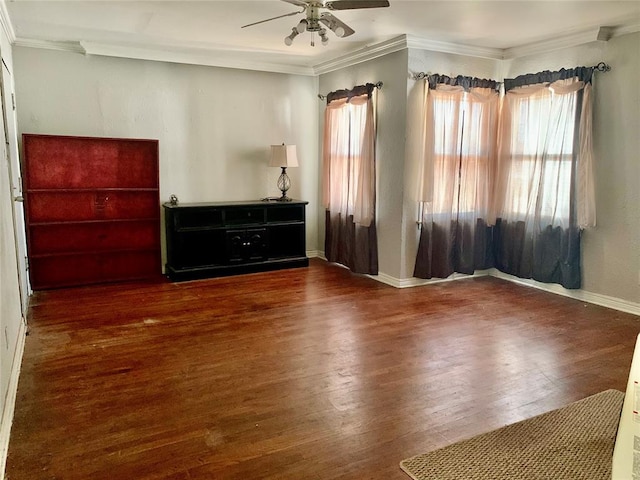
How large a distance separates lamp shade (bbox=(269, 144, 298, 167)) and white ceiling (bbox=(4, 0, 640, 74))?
3.48ft

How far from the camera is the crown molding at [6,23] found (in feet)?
12.2

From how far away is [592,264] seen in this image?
4.69 meters

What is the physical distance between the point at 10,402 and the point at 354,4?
3.12 meters

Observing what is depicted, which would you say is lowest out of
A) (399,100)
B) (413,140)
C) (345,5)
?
(413,140)

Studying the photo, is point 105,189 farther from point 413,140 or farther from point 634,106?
point 634,106

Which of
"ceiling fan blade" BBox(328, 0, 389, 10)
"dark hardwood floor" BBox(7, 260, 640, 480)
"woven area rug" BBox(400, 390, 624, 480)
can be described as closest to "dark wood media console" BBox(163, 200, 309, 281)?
"dark hardwood floor" BBox(7, 260, 640, 480)

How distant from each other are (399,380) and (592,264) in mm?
2789

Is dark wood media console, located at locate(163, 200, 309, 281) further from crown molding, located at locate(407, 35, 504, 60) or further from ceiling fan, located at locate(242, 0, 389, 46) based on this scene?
ceiling fan, located at locate(242, 0, 389, 46)

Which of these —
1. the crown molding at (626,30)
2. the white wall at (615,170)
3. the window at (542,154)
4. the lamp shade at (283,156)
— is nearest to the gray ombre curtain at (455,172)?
the window at (542,154)

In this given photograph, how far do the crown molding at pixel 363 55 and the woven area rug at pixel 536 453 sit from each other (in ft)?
12.0

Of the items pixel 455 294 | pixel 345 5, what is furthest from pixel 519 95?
pixel 345 5

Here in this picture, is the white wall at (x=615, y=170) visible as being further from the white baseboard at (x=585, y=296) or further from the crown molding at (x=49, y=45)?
the crown molding at (x=49, y=45)

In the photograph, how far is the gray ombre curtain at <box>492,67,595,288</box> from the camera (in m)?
4.54

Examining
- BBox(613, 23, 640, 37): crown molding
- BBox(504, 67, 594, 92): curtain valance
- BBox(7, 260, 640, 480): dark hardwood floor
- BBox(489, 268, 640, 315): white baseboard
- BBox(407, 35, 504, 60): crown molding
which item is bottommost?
BBox(7, 260, 640, 480): dark hardwood floor
